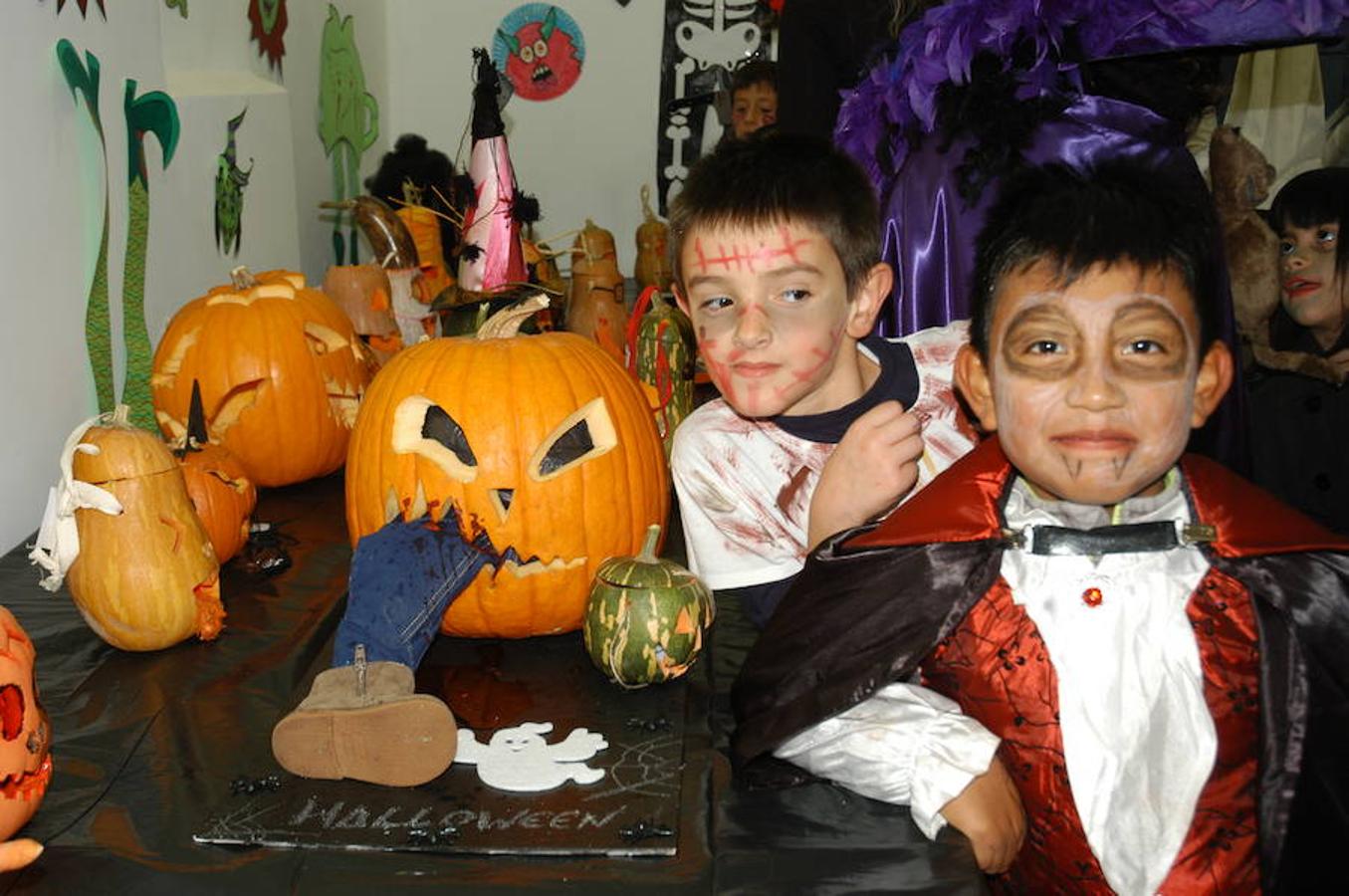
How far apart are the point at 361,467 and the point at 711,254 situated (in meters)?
0.60

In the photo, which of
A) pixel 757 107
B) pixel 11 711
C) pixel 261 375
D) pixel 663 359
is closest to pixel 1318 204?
pixel 663 359

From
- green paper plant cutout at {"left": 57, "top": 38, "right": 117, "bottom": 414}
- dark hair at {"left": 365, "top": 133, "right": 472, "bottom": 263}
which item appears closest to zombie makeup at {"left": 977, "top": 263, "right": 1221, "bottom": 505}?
green paper plant cutout at {"left": 57, "top": 38, "right": 117, "bottom": 414}

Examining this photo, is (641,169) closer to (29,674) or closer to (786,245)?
(786,245)

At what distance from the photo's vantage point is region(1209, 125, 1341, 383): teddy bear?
305 centimetres

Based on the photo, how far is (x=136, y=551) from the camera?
64.3 inches

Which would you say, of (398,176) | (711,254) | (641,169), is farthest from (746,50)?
(711,254)

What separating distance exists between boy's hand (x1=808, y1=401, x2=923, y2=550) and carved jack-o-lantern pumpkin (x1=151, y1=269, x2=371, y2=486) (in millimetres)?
1192

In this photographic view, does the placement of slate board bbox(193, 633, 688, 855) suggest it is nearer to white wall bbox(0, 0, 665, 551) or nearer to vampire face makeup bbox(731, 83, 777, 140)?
white wall bbox(0, 0, 665, 551)

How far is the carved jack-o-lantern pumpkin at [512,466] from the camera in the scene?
5.76ft

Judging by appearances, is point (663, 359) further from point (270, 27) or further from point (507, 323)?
point (270, 27)

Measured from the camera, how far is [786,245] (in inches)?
67.0

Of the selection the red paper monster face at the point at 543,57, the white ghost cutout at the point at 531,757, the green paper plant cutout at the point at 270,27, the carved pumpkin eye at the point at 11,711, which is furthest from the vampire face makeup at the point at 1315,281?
the red paper monster face at the point at 543,57

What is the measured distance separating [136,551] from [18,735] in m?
0.45

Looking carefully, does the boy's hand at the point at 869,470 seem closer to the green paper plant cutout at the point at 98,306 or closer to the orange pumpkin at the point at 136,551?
the orange pumpkin at the point at 136,551
